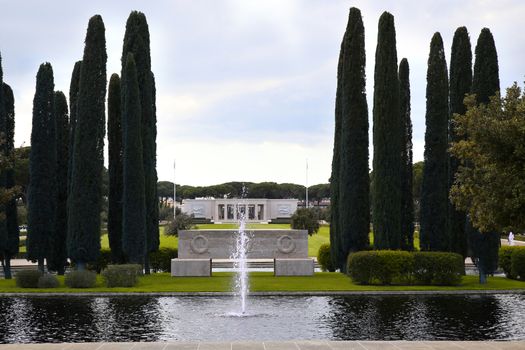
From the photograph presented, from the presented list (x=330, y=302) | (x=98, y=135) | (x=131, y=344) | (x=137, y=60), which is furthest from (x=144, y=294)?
(x=137, y=60)

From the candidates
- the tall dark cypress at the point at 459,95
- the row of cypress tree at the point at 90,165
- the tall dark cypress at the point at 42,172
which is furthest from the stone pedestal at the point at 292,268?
the tall dark cypress at the point at 42,172

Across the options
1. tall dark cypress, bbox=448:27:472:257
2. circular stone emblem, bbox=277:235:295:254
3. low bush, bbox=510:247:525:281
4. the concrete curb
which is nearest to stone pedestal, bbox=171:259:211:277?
circular stone emblem, bbox=277:235:295:254

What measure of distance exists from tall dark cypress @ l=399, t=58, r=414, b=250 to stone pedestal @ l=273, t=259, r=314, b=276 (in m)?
4.52

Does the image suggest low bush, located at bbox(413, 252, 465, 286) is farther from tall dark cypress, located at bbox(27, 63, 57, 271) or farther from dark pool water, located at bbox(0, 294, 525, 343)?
tall dark cypress, located at bbox(27, 63, 57, 271)

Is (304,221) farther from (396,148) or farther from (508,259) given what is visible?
(396,148)

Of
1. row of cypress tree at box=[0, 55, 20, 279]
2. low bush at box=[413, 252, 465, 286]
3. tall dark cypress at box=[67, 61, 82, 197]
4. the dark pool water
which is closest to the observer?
the dark pool water

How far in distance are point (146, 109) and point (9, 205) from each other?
7.73m

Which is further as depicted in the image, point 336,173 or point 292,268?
point 336,173

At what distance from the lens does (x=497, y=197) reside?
11.1 meters

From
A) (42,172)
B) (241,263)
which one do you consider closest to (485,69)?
(241,263)

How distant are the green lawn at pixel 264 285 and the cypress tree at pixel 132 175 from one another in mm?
1661

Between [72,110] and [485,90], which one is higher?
[72,110]

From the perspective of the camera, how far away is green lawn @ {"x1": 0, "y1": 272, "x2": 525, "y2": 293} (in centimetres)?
2241

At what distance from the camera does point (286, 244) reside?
2919 centimetres
